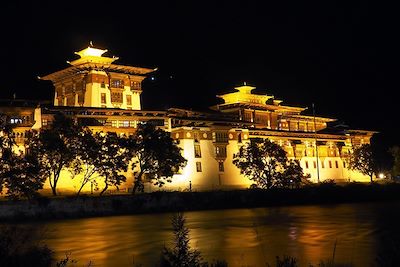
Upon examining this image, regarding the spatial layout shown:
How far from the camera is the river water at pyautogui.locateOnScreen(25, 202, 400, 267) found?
26.7 metres

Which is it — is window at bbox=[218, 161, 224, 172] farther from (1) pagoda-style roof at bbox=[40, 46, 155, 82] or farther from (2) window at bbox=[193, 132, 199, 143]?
(1) pagoda-style roof at bbox=[40, 46, 155, 82]

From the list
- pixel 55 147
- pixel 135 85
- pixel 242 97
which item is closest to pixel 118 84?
pixel 135 85

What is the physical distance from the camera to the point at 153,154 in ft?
204

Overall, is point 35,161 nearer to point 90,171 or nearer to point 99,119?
point 90,171

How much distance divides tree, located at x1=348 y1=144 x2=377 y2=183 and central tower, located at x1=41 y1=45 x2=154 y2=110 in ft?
Answer: 133

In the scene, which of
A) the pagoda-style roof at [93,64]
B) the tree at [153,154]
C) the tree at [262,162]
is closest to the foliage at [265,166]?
the tree at [262,162]

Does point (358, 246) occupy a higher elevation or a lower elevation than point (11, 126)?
lower

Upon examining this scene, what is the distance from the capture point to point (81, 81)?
250 feet

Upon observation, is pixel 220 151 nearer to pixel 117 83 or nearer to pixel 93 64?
pixel 117 83

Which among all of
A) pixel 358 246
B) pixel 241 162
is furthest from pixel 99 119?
pixel 358 246

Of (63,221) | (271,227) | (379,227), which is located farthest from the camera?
(63,221)

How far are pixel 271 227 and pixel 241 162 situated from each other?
3469cm

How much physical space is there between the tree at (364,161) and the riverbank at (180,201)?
1577 centimetres

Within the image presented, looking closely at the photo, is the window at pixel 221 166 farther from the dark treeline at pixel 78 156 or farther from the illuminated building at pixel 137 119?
the dark treeline at pixel 78 156
